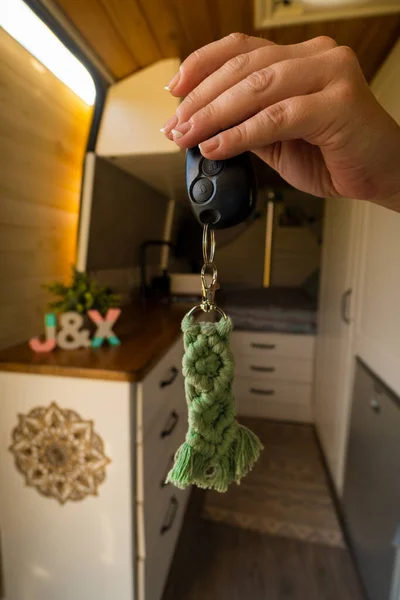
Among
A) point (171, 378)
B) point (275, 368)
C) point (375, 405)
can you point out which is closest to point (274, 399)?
point (275, 368)

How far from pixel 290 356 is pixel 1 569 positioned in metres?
1.76

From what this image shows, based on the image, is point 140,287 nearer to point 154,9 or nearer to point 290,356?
point 290,356

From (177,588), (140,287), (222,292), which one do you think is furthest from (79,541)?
(222,292)

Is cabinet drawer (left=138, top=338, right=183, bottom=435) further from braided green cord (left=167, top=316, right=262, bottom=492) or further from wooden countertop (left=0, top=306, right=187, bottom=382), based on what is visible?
braided green cord (left=167, top=316, right=262, bottom=492)

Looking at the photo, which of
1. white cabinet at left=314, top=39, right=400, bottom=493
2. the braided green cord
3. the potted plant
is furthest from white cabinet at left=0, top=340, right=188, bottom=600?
white cabinet at left=314, top=39, right=400, bottom=493

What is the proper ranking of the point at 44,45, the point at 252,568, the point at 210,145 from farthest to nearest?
the point at 252,568 < the point at 44,45 < the point at 210,145

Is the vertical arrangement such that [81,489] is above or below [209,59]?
below

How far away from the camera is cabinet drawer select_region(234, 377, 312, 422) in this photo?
2.19 m

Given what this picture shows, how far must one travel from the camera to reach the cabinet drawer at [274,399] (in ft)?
7.18

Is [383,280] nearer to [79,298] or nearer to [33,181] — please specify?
[79,298]

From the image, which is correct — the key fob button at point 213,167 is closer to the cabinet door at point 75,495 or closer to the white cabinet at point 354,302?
the cabinet door at point 75,495

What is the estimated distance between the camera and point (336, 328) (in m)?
1.53

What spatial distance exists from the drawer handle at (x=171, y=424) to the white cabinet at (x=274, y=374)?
1142 millimetres

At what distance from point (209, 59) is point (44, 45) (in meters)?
0.92
